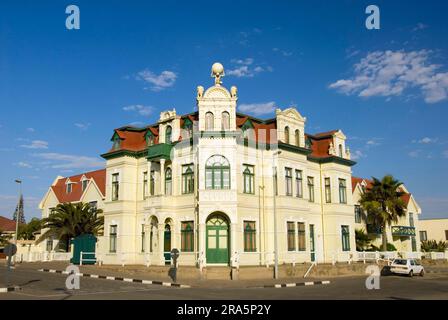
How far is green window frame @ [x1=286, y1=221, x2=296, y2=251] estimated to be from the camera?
31.9m

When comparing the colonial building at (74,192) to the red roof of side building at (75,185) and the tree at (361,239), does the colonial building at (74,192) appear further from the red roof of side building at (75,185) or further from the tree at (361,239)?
the tree at (361,239)

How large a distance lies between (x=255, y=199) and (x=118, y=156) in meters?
11.6

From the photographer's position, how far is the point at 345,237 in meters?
37.3

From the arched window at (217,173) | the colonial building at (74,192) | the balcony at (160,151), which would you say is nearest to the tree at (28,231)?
the colonial building at (74,192)

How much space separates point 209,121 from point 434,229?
5070 cm

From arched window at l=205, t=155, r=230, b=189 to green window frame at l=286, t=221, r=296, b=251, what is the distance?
609cm

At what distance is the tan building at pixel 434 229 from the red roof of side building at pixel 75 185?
48.6 m

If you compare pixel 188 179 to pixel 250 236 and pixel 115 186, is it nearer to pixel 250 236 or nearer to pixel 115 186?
pixel 250 236

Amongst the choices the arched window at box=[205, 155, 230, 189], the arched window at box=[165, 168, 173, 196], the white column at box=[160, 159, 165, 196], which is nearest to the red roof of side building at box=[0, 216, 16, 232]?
the arched window at box=[165, 168, 173, 196]

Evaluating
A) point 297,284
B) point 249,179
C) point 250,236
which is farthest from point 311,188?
point 297,284
